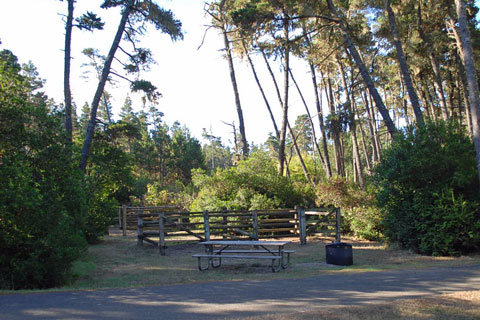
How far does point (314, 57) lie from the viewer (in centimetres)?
2395

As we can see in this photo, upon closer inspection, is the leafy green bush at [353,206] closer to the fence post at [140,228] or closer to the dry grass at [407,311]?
the fence post at [140,228]

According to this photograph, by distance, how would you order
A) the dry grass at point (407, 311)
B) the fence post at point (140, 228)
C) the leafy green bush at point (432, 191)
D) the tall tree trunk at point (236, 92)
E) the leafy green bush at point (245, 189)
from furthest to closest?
the tall tree trunk at point (236, 92) → the leafy green bush at point (245, 189) → the fence post at point (140, 228) → the leafy green bush at point (432, 191) → the dry grass at point (407, 311)

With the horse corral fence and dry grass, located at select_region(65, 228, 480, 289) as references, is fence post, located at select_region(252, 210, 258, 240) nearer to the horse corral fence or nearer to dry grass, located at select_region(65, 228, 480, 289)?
the horse corral fence

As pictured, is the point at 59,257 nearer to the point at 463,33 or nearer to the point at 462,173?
the point at 462,173

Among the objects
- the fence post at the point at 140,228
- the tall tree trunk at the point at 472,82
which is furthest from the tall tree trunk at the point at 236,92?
the tall tree trunk at the point at 472,82

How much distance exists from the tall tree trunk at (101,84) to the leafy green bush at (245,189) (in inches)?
254

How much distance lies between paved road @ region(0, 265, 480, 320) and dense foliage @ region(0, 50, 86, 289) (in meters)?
1.80

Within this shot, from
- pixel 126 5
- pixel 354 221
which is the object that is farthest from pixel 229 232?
pixel 126 5

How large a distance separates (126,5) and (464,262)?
1704 cm

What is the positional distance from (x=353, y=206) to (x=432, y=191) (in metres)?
6.42

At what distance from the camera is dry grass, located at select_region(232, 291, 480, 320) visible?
5.44 m

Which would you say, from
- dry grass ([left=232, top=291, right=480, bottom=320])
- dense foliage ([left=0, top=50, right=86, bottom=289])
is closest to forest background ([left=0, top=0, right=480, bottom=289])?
dense foliage ([left=0, top=50, right=86, bottom=289])

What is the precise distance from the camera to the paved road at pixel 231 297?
5.80m

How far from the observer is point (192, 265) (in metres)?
11.7
